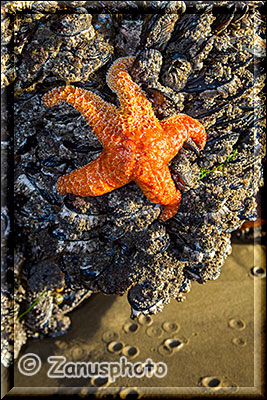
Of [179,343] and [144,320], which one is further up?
[144,320]

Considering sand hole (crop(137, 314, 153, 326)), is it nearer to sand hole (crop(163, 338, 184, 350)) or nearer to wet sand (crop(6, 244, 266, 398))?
wet sand (crop(6, 244, 266, 398))

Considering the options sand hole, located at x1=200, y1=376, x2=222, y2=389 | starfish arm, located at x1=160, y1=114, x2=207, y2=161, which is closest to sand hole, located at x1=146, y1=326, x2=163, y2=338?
sand hole, located at x1=200, y1=376, x2=222, y2=389

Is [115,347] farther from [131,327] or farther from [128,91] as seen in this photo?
[128,91]

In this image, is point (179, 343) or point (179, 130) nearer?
point (179, 130)

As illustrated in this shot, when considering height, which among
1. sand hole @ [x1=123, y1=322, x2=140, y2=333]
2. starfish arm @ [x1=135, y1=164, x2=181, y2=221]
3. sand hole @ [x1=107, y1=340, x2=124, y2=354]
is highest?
starfish arm @ [x1=135, y1=164, x2=181, y2=221]

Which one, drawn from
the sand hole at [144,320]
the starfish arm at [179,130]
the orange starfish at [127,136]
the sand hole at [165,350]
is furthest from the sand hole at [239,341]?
the starfish arm at [179,130]

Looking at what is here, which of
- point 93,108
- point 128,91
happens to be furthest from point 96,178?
point 128,91
